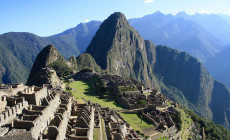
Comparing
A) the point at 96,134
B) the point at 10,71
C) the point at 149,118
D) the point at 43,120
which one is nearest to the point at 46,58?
the point at 10,71

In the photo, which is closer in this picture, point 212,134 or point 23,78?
point 212,134

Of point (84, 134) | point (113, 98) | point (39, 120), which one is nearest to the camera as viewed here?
point (39, 120)

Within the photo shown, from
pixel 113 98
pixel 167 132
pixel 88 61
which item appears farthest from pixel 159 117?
pixel 88 61

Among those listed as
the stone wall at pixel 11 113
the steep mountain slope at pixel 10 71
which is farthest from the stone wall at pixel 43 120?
the steep mountain slope at pixel 10 71

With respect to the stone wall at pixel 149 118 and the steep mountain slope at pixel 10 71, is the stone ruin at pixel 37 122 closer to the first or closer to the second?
the stone wall at pixel 149 118

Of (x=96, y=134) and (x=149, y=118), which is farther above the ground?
(x=96, y=134)

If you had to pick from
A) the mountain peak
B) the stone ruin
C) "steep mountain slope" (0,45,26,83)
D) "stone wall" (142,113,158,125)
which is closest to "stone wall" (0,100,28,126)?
the stone ruin

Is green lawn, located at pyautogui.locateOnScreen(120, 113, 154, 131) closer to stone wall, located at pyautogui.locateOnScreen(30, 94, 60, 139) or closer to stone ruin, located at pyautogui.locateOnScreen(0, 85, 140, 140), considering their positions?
stone ruin, located at pyautogui.locateOnScreen(0, 85, 140, 140)

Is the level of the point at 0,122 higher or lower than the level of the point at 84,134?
higher

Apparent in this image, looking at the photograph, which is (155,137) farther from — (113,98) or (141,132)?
(113,98)

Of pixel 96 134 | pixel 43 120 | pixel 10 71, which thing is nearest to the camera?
pixel 43 120

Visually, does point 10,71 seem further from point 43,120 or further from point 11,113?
point 43,120
